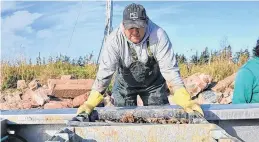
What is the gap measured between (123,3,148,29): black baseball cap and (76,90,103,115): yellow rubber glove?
0.63 meters

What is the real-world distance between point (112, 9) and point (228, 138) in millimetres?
6870

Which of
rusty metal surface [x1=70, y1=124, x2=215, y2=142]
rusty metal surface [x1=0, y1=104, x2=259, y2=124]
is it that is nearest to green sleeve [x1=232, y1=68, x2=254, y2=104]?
rusty metal surface [x1=0, y1=104, x2=259, y2=124]

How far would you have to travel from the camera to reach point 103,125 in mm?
3014

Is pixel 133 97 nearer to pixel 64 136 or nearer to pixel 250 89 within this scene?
pixel 250 89

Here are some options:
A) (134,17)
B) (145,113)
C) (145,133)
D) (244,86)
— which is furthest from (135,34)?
(244,86)

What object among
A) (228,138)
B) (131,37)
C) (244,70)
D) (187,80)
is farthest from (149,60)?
(187,80)

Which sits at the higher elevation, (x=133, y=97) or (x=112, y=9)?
(x=112, y=9)

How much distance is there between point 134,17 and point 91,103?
796 mm

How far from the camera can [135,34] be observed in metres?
3.71

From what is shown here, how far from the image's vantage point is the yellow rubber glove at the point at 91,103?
3.53 metres

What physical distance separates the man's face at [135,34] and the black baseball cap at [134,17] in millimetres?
64

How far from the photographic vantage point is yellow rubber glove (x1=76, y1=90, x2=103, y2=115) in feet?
11.6

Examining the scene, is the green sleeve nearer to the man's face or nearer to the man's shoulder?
the man's face

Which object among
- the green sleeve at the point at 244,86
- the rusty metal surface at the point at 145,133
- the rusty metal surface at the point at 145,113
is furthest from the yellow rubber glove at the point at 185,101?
the green sleeve at the point at 244,86
